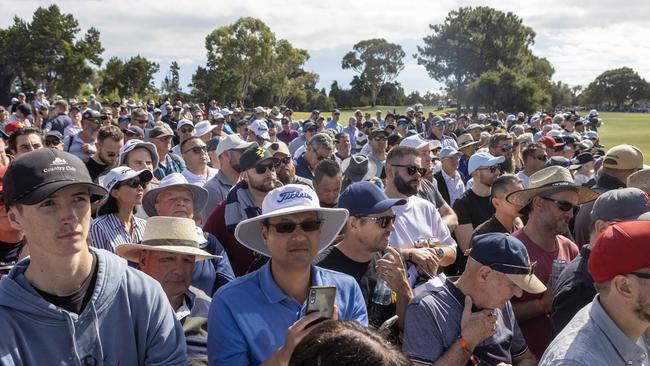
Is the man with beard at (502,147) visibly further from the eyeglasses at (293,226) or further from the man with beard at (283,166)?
the eyeglasses at (293,226)

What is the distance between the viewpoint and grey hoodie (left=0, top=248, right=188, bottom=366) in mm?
2049

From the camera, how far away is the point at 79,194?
2.27 meters

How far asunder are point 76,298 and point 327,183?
3754 mm

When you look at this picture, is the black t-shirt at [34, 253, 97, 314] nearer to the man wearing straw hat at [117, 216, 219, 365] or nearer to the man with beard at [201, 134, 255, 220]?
the man wearing straw hat at [117, 216, 219, 365]

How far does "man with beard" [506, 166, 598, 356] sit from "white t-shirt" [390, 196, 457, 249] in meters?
0.66

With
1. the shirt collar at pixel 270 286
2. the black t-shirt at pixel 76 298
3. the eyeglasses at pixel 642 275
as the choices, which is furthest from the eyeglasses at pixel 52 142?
the eyeglasses at pixel 642 275

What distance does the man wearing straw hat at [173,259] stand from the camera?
3.34 m

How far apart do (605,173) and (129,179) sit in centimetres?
502

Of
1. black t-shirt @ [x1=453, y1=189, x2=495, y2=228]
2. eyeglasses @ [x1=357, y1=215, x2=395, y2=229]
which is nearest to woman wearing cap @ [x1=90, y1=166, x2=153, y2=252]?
eyeglasses @ [x1=357, y1=215, x2=395, y2=229]

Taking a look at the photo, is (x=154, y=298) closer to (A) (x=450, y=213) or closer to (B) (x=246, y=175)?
(B) (x=246, y=175)

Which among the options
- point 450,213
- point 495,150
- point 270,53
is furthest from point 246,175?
point 270,53

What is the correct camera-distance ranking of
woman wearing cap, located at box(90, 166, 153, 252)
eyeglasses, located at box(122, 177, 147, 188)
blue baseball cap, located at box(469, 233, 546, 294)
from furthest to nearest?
eyeglasses, located at box(122, 177, 147, 188) < woman wearing cap, located at box(90, 166, 153, 252) < blue baseball cap, located at box(469, 233, 546, 294)

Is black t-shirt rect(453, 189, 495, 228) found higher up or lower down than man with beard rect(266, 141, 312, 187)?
lower down

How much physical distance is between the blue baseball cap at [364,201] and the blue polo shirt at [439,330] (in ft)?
2.76
